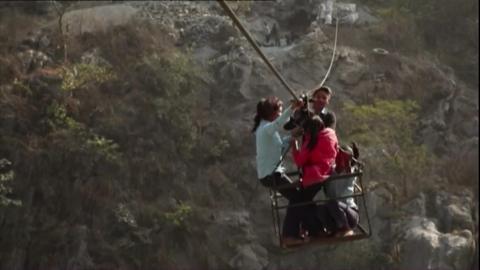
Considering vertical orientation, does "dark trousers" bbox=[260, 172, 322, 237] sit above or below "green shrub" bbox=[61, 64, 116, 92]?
above

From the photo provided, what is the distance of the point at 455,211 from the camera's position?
15.1 meters

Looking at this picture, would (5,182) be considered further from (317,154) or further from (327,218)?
(317,154)

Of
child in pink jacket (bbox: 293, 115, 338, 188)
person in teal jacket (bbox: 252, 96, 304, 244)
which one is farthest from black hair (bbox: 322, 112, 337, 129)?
person in teal jacket (bbox: 252, 96, 304, 244)

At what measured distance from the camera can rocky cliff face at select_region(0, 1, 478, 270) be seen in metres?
14.5

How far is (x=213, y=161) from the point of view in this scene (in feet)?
54.3

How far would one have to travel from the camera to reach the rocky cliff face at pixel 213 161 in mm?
14547

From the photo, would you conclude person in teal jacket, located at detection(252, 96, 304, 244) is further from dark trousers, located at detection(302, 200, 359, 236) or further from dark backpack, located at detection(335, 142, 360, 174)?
dark backpack, located at detection(335, 142, 360, 174)

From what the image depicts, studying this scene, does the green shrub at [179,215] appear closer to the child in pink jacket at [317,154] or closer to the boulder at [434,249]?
the boulder at [434,249]

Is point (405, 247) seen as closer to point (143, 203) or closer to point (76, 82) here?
point (143, 203)

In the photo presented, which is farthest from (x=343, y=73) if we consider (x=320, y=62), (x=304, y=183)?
(x=304, y=183)

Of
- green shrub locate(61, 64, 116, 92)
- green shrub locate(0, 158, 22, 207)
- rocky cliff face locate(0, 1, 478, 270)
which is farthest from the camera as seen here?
green shrub locate(61, 64, 116, 92)

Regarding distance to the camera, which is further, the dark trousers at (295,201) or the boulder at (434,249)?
the boulder at (434,249)

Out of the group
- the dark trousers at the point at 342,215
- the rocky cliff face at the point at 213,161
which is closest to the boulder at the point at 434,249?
the rocky cliff face at the point at 213,161

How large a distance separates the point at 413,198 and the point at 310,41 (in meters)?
4.56
